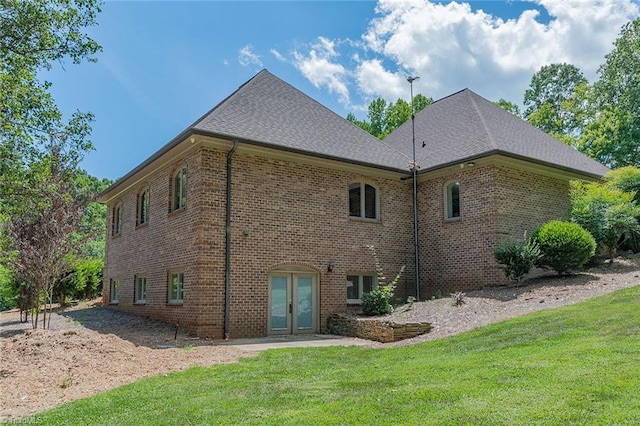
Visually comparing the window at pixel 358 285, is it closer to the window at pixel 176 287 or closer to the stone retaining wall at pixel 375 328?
the stone retaining wall at pixel 375 328

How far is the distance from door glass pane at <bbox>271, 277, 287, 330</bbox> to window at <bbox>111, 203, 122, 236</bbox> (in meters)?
9.23

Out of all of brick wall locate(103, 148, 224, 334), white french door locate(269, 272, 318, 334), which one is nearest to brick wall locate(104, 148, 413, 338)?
brick wall locate(103, 148, 224, 334)

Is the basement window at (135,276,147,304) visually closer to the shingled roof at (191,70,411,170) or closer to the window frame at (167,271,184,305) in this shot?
the window frame at (167,271,184,305)

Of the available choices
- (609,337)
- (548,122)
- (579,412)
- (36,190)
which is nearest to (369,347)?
(609,337)

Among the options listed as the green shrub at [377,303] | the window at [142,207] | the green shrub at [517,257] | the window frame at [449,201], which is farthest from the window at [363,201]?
the window at [142,207]

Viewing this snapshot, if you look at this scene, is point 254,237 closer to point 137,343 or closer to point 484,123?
point 137,343

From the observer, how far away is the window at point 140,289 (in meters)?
17.1

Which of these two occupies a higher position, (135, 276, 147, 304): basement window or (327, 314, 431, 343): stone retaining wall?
(135, 276, 147, 304): basement window

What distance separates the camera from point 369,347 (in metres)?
10.9

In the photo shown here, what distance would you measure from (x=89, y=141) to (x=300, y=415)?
873cm

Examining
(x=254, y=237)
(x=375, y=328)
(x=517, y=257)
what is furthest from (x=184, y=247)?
(x=517, y=257)

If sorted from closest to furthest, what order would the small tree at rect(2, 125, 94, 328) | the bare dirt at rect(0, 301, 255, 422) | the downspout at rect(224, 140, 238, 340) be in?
the bare dirt at rect(0, 301, 255, 422), the small tree at rect(2, 125, 94, 328), the downspout at rect(224, 140, 238, 340)

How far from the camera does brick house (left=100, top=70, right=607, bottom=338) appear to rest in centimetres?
1320

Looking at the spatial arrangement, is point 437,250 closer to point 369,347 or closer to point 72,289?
point 369,347
